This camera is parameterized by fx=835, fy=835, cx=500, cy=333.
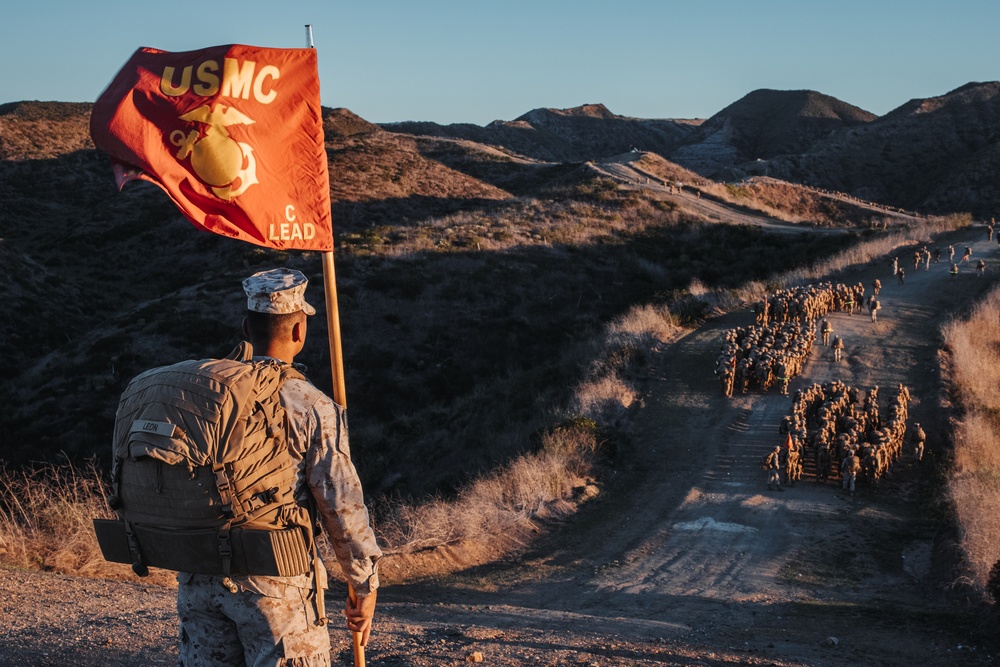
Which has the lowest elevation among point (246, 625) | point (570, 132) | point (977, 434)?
point (977, 434)

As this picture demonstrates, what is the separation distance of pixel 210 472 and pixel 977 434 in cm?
1432

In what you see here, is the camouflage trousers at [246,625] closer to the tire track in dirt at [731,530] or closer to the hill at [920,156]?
the tire track in dirt at [731,530]

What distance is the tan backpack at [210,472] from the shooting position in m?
3.35

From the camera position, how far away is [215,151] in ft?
16.3

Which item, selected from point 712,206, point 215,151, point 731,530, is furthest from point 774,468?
point 712,206

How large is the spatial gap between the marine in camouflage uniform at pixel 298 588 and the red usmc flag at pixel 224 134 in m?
1.45

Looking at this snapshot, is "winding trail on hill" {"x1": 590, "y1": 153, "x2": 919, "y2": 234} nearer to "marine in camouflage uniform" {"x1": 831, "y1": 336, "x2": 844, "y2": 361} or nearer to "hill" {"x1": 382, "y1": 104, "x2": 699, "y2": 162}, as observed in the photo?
"marine in camouflage uniform" {"x1": 831, "y1": 336, "x2": 844, "y2": 361}

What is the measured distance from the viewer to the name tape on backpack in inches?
131

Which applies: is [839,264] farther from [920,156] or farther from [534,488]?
[920,156]

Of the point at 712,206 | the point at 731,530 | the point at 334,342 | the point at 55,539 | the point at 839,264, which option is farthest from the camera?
the point at 712,206

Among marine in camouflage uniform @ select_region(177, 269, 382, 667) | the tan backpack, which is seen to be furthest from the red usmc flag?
the tan backpack

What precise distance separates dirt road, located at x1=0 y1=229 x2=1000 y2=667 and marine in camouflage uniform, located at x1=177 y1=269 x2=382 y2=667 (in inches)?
124

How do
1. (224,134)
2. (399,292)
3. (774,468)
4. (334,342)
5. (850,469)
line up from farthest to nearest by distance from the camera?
(399,292) → (774,468) → (850,469) → (224,134) → (334,342)

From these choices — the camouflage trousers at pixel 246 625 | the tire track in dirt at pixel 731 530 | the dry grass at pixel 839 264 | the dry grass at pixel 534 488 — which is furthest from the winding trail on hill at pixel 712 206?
the camouflage trousers at pixel 246 625
